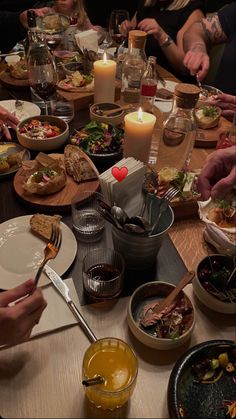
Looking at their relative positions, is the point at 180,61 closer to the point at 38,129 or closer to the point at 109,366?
the point at 38,129

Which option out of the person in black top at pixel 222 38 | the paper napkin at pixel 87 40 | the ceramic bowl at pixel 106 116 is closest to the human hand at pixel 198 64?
the person in black top at pixel 222 38

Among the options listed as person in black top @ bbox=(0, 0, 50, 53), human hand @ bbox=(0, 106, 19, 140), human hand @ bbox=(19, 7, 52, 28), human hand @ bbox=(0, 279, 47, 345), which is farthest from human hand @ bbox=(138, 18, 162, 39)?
human hand @ bbox=(0, 279, 47, 345)

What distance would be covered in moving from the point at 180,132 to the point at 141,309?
731 mm

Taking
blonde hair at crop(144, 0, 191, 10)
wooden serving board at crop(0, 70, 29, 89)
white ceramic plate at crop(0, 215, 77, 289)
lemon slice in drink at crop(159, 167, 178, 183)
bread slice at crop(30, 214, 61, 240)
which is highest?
blonde hair at crop(144, 0, 191, 10)

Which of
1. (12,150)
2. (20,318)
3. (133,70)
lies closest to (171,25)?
(133,70)

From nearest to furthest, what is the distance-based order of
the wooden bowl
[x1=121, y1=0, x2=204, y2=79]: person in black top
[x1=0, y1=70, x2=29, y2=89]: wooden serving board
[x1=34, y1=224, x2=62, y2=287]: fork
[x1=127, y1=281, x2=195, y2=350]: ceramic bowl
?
[x1=127, y1=281, x2=195, y2=350]: ceramic bowl, [x1=34, y1=224, x2=62, y2=287]: fork, the wooden bowl, [x1=0, y1=70, x2=29, y2=89]: wooden serving board, [x1=121, y1=0, x2=204, y2=79]: person in black top

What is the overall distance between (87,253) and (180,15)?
2.32 meters

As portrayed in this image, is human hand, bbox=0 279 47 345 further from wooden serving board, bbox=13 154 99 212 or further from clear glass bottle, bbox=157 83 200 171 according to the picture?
clear glass bottle, bbox=157 83 200 171

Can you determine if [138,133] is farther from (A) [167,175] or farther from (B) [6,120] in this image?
(B) [6,120]

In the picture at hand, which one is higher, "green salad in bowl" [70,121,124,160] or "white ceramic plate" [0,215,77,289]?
"green salad in bowl" [70,121,124,160]

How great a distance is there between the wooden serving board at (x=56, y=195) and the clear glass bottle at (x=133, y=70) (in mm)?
755

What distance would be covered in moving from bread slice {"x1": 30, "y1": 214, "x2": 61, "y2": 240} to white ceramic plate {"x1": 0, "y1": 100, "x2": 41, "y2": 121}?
756 millimetres

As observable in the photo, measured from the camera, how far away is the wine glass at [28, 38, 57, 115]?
1.65 metres

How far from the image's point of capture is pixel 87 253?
1.02 metres
